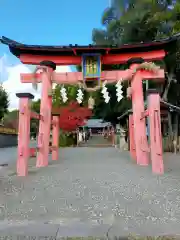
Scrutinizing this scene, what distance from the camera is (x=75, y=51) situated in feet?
31.9

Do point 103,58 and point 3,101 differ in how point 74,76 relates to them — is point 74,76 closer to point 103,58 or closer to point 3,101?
point 103,58

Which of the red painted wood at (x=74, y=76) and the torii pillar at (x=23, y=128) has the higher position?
the red painted wood at (x=74, y=76)

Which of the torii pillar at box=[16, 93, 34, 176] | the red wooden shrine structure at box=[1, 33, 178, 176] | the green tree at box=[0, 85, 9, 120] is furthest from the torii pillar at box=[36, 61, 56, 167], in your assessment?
the green tree at box=[0, 85, 9, 120]

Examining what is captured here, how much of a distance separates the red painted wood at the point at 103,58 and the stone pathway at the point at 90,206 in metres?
5.16

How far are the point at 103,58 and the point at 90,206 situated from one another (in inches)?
285

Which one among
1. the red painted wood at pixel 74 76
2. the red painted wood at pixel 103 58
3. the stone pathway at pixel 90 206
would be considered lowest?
the stone pathway at pixel 90 206

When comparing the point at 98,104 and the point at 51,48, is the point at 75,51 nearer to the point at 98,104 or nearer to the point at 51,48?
the point at 51,48

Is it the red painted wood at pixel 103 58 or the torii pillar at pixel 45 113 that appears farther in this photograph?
the red painted wood at pixel 103 58

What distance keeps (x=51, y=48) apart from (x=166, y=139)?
11.4 metres

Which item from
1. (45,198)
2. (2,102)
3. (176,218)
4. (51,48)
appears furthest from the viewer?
(2,102)

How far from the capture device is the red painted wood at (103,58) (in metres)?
9.94

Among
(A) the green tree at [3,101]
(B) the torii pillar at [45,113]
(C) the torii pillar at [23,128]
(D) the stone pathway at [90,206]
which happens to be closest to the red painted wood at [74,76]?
(B) the torii pillar at [45,113]

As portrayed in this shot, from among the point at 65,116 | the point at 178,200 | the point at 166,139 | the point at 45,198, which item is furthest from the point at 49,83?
the point at 65,116

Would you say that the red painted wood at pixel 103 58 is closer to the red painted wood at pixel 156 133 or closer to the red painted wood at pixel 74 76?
the red painted wood at pixel 74 76
